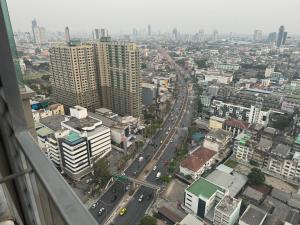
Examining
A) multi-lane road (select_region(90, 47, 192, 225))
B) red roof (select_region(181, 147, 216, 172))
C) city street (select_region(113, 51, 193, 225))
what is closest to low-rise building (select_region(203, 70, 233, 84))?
multi-lane road (select_region(90, 47, 192, 225))

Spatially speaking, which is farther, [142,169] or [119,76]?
[119,76]

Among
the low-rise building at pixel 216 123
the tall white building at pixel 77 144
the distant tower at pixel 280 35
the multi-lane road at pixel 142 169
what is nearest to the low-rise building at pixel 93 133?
the tall white building at pixel 77 144

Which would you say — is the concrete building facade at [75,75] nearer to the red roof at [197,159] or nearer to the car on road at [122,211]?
the red roof at [197,159]

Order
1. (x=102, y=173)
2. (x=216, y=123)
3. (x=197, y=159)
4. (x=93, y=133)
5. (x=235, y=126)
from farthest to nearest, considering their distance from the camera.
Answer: (x=216, y=123), (x=235, y=126), (x=93, y=133), (x=197, y=159), (x=102, y=173)

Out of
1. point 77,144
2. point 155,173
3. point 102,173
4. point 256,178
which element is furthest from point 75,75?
point 256,178

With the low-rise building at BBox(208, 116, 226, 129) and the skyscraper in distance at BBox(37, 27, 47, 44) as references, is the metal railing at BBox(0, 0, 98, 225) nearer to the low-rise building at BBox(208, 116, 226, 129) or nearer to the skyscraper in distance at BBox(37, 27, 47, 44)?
the low-rise building at BBox(208, 116, 226, 129)

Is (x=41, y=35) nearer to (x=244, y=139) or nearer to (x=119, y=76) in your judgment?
(x=119, y=76)

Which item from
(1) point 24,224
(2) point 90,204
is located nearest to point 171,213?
(2) point 90,204
